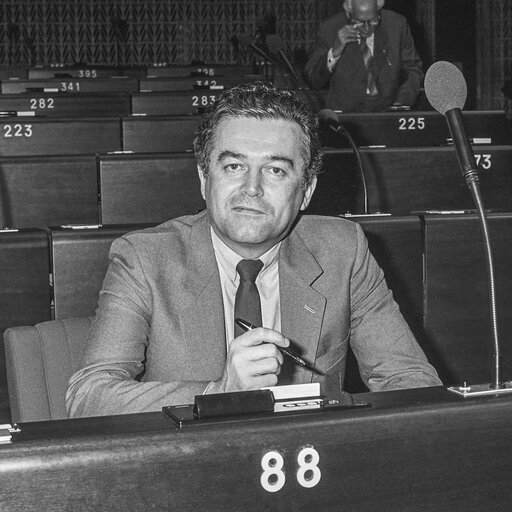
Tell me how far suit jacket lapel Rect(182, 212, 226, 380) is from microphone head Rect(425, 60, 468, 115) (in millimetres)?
575

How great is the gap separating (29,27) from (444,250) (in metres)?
9.74

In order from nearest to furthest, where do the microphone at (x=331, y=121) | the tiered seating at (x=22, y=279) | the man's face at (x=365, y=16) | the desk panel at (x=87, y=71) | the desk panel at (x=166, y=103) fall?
the tiered seating at (x=22, y=279) → the microphone at (x=331, y=121) → the man's face at (x=365, y=16) → the desk panel at (x=166, y=103) → the desk panel at (x=87, y=71)

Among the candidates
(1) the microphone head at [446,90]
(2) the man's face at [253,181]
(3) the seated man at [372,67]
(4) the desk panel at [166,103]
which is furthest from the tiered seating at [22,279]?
(4) the desk panel at [166,103]

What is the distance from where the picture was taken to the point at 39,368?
69.6 inches

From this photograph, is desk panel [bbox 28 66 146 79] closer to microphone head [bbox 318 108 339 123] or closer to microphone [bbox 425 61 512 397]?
microphone head [bbox 318 108 339 123]

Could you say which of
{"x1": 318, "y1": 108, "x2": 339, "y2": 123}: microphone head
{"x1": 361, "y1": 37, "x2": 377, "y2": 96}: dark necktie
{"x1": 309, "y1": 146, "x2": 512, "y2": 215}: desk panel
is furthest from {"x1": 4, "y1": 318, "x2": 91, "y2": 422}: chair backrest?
{"x1": 361, "y1": 37, "x2": 377, "y2": 96}: dark necktie

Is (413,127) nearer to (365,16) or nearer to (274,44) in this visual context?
(274,44)

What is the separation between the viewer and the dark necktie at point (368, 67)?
5.76 meters

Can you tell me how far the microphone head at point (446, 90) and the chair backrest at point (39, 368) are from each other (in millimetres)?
742

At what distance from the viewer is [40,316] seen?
96.3 inches

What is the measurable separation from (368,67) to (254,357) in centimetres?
458

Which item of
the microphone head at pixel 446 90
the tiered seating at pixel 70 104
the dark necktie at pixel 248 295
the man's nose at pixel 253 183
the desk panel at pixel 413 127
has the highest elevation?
the tiered seating at pixel 70 104

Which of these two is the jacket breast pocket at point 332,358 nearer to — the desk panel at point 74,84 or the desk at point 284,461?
the desk at point 284,461

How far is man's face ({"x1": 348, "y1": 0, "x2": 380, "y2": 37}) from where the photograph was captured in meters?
5.62
